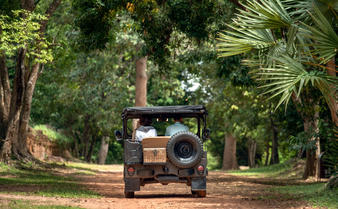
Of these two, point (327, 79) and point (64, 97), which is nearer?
point (327, 79)

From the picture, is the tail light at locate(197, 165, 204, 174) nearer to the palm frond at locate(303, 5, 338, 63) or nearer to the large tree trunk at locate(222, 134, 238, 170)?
the palm frond at locate(303, 5, 338, 63)

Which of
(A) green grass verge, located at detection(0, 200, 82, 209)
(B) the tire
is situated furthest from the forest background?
(A) green grass verge, located at detection(0, 200, 82, 209)

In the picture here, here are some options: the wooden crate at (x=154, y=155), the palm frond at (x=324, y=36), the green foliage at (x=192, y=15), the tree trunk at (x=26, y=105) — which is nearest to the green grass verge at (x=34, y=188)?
the wooden crate at (x=154, y=155)

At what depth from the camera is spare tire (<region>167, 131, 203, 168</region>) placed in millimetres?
13570

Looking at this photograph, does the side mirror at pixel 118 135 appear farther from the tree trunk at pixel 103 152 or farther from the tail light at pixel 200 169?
the tree trunk at pixel 103 152

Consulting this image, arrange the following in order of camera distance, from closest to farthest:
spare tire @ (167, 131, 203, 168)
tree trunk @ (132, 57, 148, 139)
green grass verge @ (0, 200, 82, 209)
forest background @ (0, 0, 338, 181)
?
1. green grass verge @ (0, 200, 82, 209)
2. spare tire @ (167, 131, 203, 168)
3. forest background @ (0, 0, 338, 181)
4. tree trunk @ (132, 57, 148, 139)

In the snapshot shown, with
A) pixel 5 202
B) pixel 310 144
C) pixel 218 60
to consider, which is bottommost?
pixel 5 202

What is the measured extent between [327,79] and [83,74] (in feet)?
91.4

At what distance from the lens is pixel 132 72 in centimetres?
3962

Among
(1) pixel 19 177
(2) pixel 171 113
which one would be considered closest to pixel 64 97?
(1) pixel 19 177

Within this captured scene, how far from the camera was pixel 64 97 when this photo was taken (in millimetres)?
38969

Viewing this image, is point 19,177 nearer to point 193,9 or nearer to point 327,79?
point 193,9

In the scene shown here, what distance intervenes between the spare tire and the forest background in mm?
1898

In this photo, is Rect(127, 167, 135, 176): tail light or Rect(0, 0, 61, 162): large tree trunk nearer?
Rect(127, 167, 135, 176): tail light
